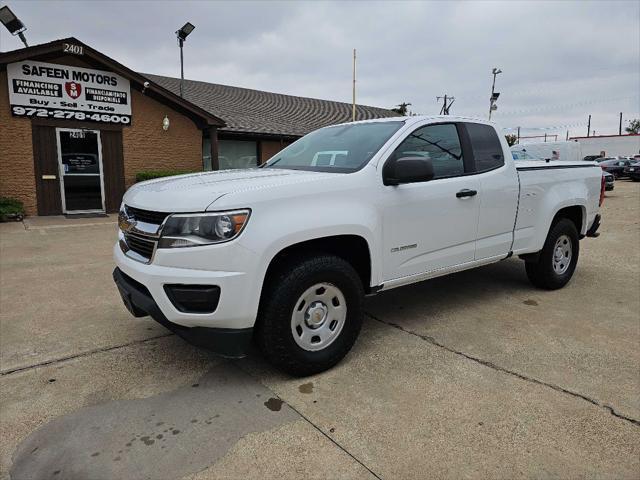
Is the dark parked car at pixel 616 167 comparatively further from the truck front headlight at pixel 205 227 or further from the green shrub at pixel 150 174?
the truck front headlight at pixel 205 227

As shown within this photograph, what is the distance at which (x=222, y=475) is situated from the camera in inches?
88.2

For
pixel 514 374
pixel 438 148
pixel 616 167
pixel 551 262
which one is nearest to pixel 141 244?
pixel 438 148

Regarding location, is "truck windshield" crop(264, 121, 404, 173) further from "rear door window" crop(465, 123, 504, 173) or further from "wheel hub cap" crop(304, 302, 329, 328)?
"wheel hub cap" crop(304, 302, 329, 328)

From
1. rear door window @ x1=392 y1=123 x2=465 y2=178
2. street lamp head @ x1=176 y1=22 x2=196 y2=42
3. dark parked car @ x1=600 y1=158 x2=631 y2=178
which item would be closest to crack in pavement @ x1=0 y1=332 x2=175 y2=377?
rear door window @ x1=392 y1=123 x2=465 y2=178

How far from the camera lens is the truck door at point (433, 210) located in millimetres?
3508

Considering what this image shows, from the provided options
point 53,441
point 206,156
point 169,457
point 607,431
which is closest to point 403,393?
point 607,431

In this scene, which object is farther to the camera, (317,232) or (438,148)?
(438,148)

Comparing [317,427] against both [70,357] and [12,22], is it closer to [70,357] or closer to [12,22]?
[70,357]

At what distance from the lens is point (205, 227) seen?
2.72 m

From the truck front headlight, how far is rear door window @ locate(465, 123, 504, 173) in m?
2.49

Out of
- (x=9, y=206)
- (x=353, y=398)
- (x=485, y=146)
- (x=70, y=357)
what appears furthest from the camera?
(x=9, y=206)

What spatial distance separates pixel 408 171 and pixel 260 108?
16.9 meters

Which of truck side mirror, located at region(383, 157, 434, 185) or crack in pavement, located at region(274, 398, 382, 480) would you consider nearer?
crack in pavement, located at region(274, 398, 382, 480)

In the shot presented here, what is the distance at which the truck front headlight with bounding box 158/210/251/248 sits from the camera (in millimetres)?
2703
